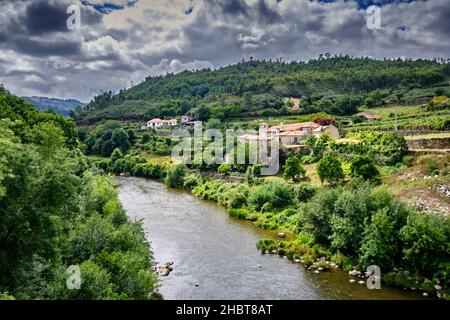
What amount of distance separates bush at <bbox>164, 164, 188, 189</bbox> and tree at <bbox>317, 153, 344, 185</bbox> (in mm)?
28088

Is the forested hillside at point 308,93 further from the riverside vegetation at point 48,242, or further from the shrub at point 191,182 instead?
the riverside vegetation at point 48,242

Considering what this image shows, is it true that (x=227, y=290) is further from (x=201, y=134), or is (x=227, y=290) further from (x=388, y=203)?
(x=201, y=134)

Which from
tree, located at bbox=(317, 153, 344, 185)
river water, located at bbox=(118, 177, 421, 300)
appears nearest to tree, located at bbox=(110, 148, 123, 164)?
river water, located at bbox=(118, 177, 421, 300)

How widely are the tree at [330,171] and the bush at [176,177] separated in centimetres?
2809

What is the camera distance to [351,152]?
58.1 m

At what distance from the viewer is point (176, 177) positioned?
233ft

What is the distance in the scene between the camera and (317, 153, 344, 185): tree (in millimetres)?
48000

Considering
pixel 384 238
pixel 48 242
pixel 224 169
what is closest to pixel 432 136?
pixel 224 169

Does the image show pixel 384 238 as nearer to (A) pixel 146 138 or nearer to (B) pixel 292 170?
(B) pixel 292 170

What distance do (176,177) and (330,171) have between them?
30501mm

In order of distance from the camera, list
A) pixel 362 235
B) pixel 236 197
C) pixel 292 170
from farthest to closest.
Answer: pixel 292 170 → pixel 236 197 → pixel 362 235

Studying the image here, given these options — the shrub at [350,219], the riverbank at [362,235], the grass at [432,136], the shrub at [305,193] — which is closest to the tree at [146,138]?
the riverbank at [362,235]

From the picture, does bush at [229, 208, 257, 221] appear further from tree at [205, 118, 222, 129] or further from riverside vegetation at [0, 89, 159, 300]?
tree at [205, 118, 222, 129]

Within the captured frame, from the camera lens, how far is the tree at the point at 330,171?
157ft
